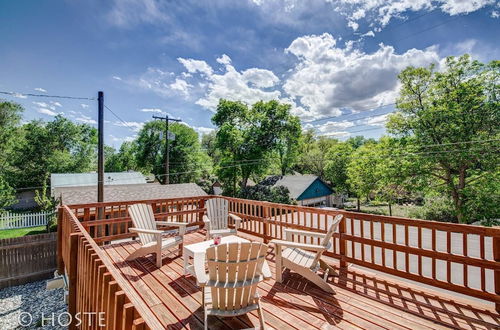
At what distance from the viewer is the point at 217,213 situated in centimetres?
532

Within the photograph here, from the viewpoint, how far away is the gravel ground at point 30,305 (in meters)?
5.25

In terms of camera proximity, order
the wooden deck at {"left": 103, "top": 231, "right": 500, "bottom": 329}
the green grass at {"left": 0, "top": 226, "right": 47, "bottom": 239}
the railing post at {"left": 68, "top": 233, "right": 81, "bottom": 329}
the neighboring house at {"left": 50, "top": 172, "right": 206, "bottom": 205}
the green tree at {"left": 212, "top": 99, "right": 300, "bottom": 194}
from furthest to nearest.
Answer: the green tree at {"left": 212, "top": 99, "right": 300, "bottom": 194}
the green grass at {"left": 0, "top": 226, "right": 47, "bottom": 239}
the neighboring house at {"left": 50, "top": 172, "right": 206, "bottom": 205}
the railing post at {"left": 68, "top": 233, "right": 81, "bottom": 329}
the wooden deck at {"left": 103, "top": 231, "right": 500, "bottom": 329}

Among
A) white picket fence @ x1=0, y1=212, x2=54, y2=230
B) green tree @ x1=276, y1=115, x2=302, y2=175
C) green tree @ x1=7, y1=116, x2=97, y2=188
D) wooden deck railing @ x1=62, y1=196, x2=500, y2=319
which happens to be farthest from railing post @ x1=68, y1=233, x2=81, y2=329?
green tree @ x1=7, y1=116, x2=97, y2=188

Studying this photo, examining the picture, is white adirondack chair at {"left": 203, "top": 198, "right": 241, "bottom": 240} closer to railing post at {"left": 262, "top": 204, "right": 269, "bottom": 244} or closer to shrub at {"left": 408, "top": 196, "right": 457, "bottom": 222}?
railing post at {"left": 262, "top": 204, "right": 269, "bottom": 244}

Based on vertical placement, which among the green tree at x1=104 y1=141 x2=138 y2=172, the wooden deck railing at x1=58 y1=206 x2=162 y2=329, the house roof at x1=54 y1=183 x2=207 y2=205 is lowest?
the house roof at x1=54 y1=183 x2=207 y2=205

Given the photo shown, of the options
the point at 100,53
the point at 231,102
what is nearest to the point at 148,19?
the point at 100,53

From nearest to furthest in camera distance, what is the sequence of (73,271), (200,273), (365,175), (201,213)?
(200,273), (73,271), (201,213), (365,175)

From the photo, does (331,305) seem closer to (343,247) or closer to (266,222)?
(343,247)

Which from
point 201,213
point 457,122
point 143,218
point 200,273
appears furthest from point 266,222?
point 457,122

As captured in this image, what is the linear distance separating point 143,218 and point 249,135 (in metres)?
18.0

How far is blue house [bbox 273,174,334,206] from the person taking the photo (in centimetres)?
2270

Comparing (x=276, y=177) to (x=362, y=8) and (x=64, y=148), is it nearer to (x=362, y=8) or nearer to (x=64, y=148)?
(x=362, y=8)

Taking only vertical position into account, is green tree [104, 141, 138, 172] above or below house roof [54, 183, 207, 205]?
above

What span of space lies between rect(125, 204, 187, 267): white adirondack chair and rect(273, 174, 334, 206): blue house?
18.4 meters
